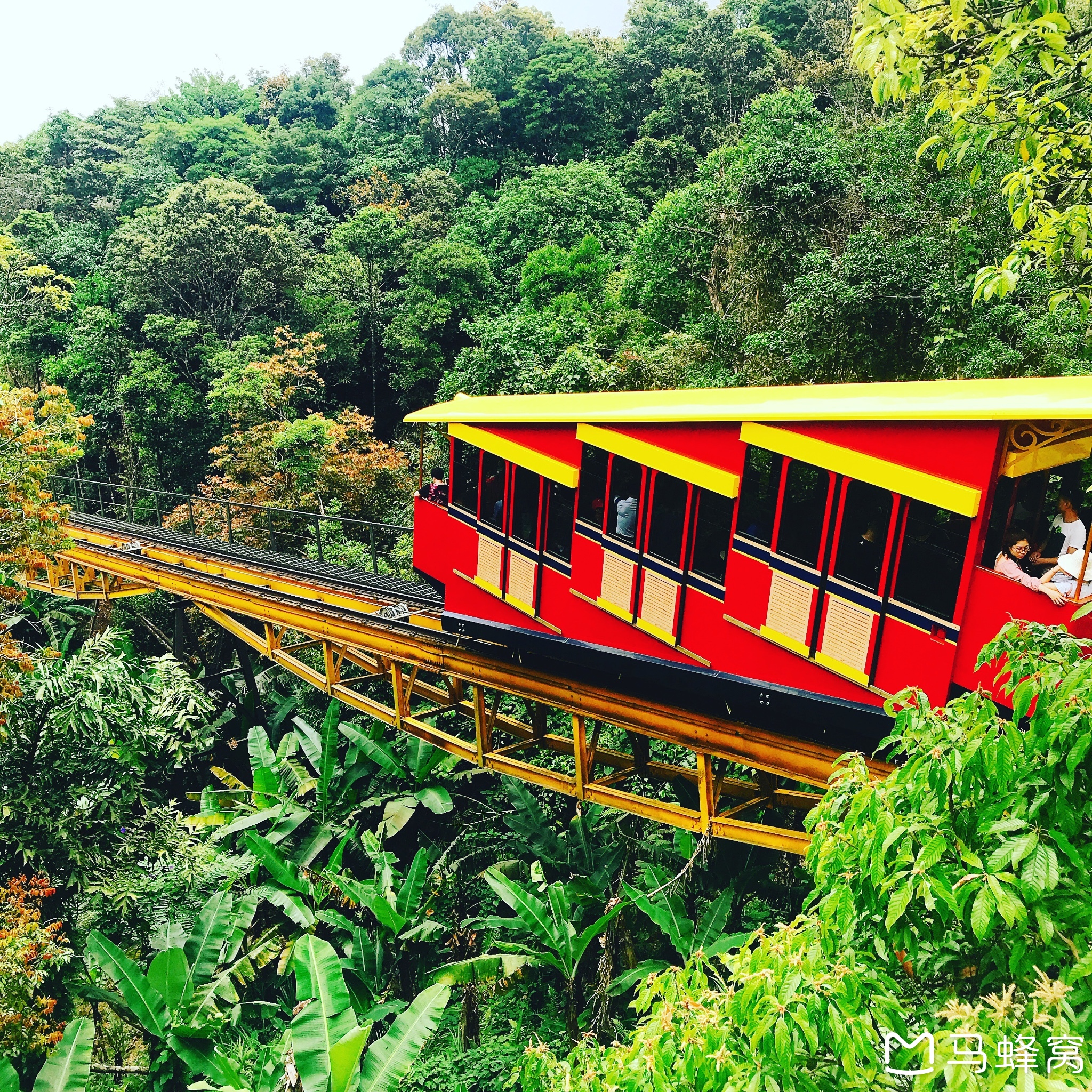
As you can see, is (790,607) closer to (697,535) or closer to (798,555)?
(798,555)

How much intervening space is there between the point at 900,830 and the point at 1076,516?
13.9 ft

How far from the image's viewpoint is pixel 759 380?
1530 centimetres

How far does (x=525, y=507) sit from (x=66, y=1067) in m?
7.05

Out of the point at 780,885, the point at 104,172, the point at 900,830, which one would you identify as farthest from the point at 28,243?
the point at 900,830

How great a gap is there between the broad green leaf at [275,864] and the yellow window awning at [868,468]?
8401mm

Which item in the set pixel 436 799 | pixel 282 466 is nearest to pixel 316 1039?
pixel 436 799

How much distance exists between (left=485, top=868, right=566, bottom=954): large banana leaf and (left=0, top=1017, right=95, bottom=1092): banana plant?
171 inches

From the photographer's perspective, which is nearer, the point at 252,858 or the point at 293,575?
the point at 252,858

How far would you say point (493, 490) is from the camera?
932 centimetres

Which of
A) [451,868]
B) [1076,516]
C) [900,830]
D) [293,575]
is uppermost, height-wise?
[1076,516]

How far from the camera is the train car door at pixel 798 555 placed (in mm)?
6520

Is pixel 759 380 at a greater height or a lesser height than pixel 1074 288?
lesser

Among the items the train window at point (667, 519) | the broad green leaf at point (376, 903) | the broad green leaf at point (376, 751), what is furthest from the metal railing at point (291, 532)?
the train window at point (667, 519)

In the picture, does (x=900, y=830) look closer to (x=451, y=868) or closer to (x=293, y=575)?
(x=451, y=868)
